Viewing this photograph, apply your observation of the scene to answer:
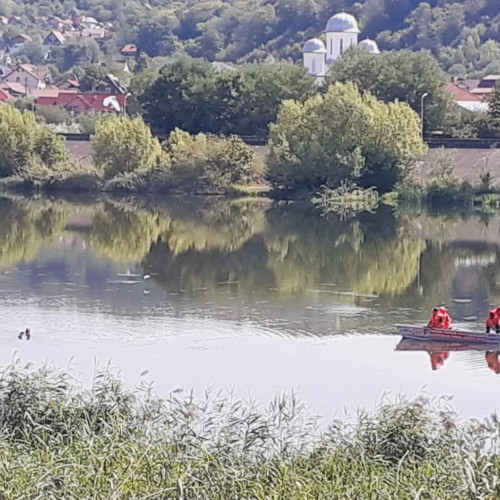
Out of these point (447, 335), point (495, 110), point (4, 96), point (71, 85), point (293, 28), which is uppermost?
point (293, 28)

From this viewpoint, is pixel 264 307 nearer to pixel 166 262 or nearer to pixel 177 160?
pixel 166 262

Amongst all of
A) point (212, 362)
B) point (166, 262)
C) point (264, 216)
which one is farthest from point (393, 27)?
point (212, 362)

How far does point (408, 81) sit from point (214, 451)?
4154 centimetres

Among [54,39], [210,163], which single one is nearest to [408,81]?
[210,163]

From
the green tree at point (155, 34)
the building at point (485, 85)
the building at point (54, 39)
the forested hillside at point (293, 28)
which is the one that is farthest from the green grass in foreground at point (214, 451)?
the building at point (54, 39)

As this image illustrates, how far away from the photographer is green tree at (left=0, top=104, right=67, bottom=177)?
4884cm

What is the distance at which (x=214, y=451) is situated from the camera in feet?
31.3

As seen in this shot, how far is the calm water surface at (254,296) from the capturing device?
15789mm

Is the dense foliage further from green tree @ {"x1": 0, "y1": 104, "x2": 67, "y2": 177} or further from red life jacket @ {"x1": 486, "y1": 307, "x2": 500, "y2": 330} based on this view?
red life jacket @ {"x1": 486, "y1": 307, "x2": 500, "y2": 330}

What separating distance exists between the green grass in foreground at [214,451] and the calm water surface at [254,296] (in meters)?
3.20

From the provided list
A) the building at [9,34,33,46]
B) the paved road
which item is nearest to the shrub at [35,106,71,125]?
the paved road

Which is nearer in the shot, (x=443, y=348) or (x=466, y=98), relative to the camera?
(x=443, y=348)

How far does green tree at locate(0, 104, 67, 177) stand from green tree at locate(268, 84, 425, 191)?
9.69 meters

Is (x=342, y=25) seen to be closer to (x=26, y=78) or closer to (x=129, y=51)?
(x=26, y=78)
